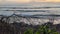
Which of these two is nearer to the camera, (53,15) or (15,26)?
(15,26)

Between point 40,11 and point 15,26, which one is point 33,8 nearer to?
point 40,11

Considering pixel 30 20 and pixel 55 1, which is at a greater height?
pixel 55 1

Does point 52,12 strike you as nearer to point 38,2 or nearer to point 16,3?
point 38,2

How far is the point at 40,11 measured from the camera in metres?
1.60

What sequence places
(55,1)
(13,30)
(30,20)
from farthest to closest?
(55,1) → (30,20) → (13,30)

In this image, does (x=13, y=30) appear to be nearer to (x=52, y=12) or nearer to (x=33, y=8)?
(x=33, y=8)

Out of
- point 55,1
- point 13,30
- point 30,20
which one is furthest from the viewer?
point 55,1

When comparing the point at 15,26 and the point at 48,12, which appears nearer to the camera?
the point at 15,26

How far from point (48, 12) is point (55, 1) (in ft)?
0.42

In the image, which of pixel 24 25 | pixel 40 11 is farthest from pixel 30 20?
pixel 40 11

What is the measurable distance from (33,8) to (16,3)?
0.18 meters

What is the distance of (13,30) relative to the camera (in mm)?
1338

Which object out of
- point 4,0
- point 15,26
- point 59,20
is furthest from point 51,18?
point 4,0

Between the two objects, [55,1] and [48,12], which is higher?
[55,1]
